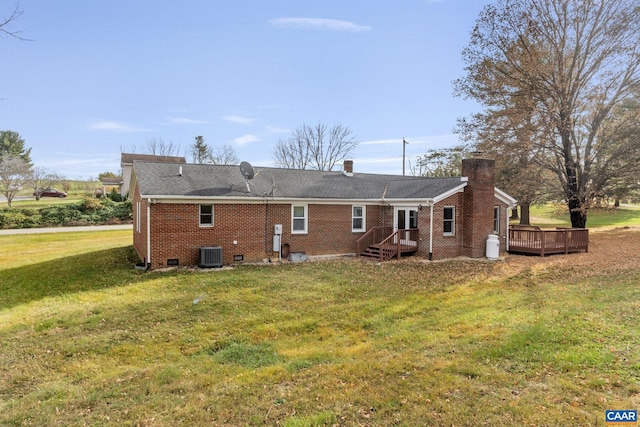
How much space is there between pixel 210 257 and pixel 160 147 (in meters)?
51.0

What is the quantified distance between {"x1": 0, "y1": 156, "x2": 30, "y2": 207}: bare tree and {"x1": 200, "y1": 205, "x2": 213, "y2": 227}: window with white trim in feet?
128

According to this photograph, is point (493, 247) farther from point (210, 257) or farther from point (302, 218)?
point (210, 257)

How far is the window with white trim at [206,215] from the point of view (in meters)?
14.7

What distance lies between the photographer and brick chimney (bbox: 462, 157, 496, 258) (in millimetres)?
16828

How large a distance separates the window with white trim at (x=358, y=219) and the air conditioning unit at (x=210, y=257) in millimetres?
6997

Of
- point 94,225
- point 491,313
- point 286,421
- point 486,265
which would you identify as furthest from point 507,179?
point 94,225

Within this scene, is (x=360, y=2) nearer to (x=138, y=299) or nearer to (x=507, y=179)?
(x=138, y=299)

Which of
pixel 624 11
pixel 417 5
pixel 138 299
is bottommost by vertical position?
pixel 138 299

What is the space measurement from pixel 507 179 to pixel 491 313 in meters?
22.5

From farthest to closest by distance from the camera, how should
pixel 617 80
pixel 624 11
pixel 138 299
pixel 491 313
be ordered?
pixel 617 80, pixel 624 11, pixel 138 299, pixel 491 313

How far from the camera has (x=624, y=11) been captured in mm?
21500

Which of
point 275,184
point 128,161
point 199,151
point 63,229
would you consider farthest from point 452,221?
point 199,151

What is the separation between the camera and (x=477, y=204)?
667 inches

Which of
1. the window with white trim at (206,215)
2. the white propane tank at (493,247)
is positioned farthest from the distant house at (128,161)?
the white propane tank at (493,247)
